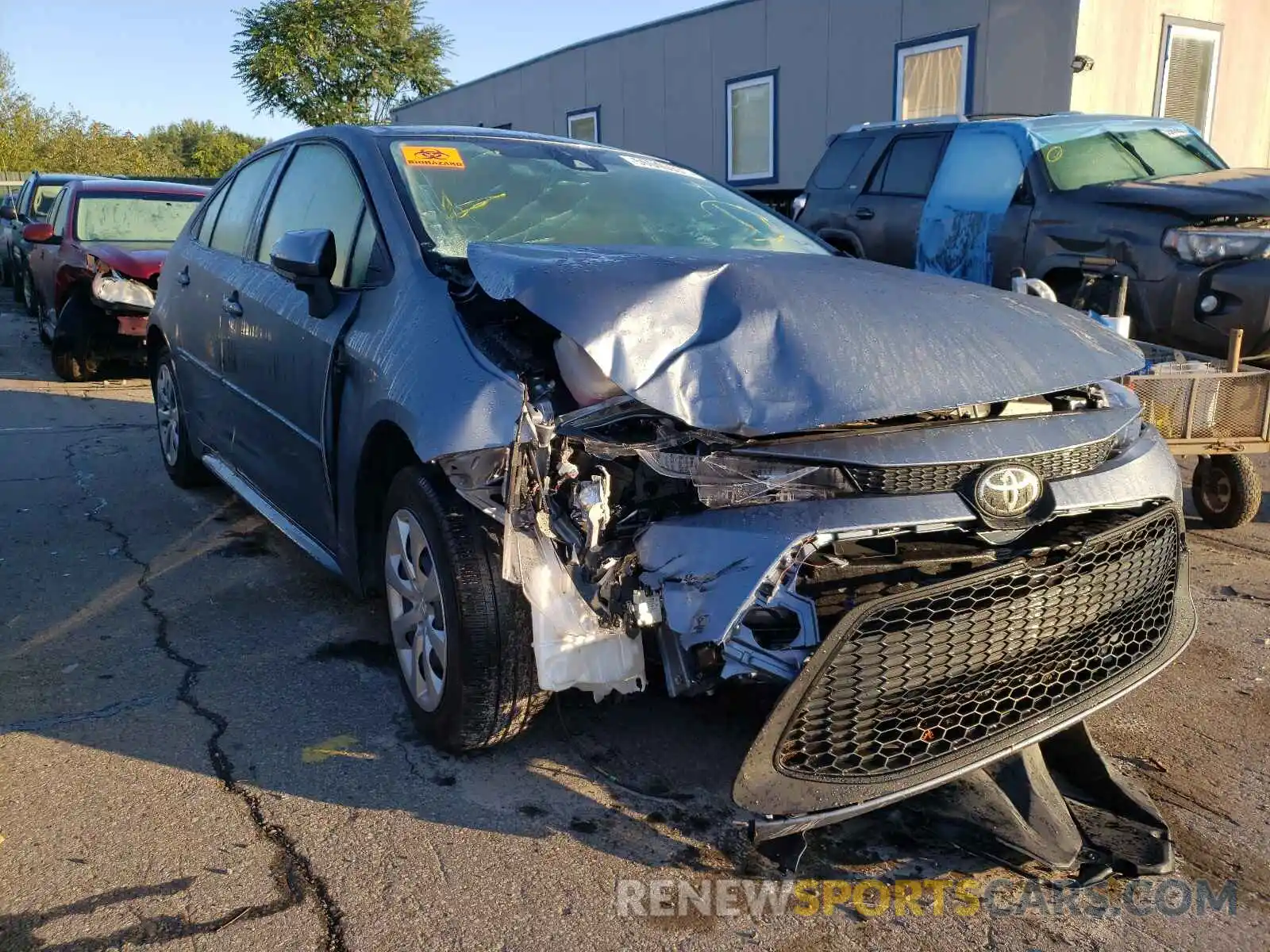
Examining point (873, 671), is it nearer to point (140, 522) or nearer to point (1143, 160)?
point (140, 522)

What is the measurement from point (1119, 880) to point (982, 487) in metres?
0.97

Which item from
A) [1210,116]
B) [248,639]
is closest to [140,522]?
[248,639]

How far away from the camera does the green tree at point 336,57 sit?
32.5 meters

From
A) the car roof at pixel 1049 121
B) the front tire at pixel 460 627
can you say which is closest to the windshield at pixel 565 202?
the front tire at pixel 460 627

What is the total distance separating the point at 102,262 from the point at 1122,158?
26.3ft

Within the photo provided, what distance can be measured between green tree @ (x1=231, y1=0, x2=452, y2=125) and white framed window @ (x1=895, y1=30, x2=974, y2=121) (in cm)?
2310

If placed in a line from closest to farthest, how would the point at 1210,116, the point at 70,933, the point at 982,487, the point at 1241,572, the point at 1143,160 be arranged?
the point at 70,933
the point at 982,487
the point at 1241,572
the point at 1143,160
the point at 1210,116

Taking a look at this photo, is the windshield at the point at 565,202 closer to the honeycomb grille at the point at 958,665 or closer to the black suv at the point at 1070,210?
the honeycomb grille at the point at 958,665

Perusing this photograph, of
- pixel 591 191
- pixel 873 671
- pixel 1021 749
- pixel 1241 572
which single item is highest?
pixel 591 191

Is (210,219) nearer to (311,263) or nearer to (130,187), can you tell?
(311,263)

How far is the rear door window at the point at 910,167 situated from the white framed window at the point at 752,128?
6246 mm

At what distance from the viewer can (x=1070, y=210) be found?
271 inches

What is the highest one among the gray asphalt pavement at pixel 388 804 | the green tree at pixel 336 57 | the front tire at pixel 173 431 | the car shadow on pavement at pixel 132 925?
the green tree at pixel 336 57

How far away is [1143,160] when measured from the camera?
24.3 ft
